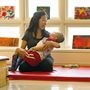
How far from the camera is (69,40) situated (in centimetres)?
452

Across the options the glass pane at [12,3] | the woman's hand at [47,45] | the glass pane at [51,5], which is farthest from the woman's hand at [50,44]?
the glass pane at [12,3]

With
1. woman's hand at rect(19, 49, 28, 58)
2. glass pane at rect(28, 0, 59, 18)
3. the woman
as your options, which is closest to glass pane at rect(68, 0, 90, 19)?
glass pane at rect(28, 0, 59, 18)

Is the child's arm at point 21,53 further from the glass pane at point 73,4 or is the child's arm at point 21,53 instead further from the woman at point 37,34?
the glass pane at point 73,4

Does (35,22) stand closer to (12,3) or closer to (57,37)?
(57,37)

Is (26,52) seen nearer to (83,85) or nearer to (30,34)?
(30,34)

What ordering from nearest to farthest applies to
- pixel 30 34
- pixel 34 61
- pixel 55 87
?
pixel 55 87 < pixel 34 61 < pixel 30 34

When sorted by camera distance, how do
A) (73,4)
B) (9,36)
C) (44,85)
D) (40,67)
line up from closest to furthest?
(44,85) < (40,67) < (73,4) < (9,36)

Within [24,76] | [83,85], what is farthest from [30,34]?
[83,85]

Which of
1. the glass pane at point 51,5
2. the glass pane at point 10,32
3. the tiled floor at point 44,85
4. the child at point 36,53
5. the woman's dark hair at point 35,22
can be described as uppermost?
the glass pane at point 51,5

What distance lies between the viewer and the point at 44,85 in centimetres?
309

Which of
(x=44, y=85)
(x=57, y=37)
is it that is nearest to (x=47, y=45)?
(x=57, y=37)

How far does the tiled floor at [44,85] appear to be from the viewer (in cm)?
291

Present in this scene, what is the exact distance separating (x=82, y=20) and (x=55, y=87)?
1755mm

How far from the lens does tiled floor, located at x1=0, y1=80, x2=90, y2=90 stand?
2908 millimetres
